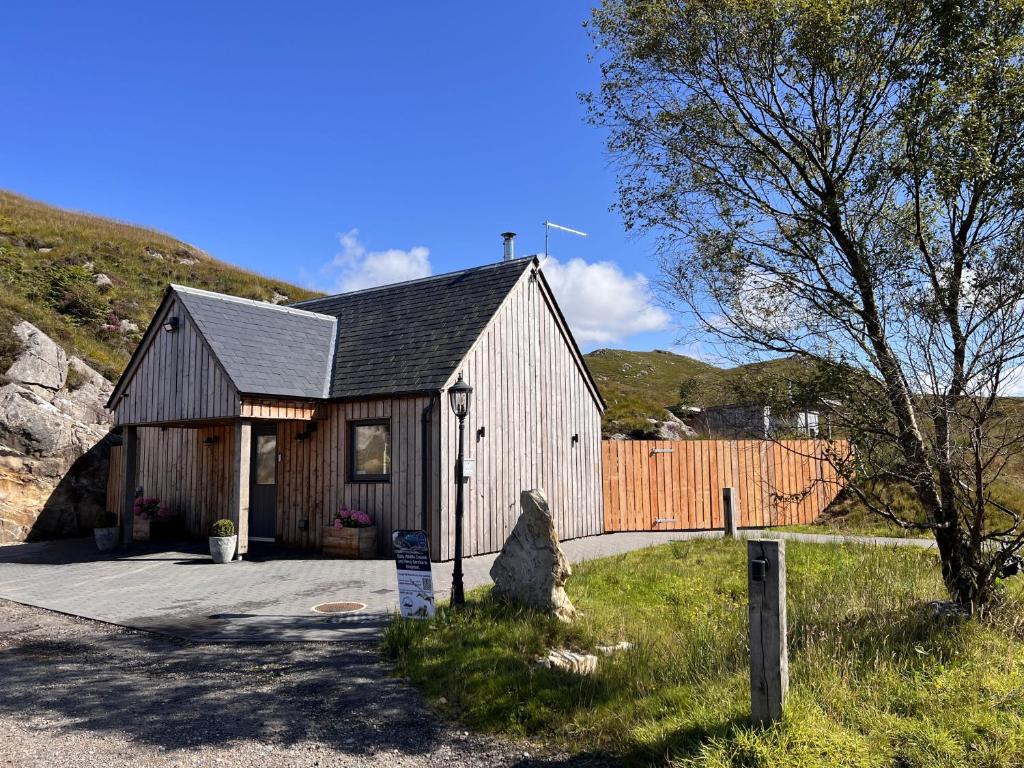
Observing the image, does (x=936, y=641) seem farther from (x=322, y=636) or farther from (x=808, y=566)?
(x=322, y=636)

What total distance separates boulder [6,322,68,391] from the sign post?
1570 centimetres

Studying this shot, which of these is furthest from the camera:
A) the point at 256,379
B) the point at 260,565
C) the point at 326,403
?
the point at 326,403

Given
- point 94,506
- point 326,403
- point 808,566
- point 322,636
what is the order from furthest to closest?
point 94,506, point 326,403, point 808,566, point 322,636

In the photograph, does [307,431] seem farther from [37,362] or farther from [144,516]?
[37,362]

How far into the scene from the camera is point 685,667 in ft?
18.9

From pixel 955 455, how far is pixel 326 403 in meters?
11.6

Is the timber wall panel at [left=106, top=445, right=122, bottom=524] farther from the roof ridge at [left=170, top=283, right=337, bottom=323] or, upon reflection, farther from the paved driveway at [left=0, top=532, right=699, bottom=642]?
the roof ridge at [left=170, top=283, right=337, bottom=323]

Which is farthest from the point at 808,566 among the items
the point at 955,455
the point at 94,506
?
the point at 94,506

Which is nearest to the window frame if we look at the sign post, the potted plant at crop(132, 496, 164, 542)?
the potted plant at crop(132, 496, 164, 542)

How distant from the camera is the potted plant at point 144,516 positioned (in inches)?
636

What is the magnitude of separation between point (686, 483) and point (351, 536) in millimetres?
9252

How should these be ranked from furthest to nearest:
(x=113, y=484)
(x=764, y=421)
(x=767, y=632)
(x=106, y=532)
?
(x=113, y=484) < (x=106, y=532) < (x=764, y=421) < (x=767, y=632)

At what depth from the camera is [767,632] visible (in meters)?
4.68

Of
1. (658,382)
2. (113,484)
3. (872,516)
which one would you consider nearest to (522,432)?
(872,516)
